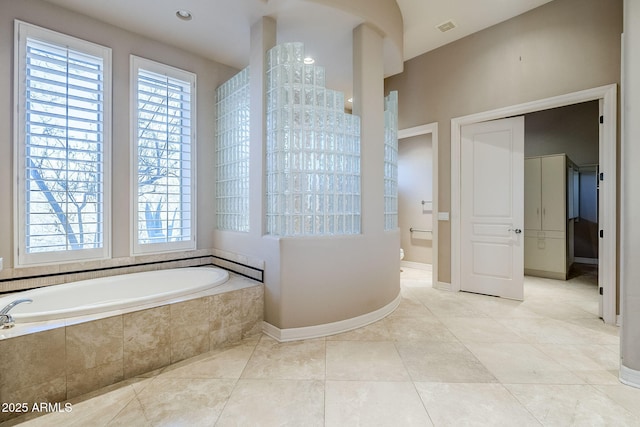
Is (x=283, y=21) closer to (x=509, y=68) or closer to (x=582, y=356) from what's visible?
(x=509, y=68)

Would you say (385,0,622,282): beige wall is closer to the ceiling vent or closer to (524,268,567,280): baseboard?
the ceiling vent

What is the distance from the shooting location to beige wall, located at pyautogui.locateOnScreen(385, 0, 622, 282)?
2725mm

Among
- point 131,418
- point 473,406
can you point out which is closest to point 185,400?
point 131,418

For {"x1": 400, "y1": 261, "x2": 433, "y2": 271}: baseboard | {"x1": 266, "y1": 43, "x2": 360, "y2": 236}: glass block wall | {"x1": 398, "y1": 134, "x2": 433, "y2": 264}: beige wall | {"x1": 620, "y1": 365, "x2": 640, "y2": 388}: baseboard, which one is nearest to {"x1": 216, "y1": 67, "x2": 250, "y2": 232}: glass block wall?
{"x1": 266, "y1": 43, "x2": 360, "y2": 236}: glass block wall

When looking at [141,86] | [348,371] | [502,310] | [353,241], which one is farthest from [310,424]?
[141,86]

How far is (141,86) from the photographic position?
2.86 m

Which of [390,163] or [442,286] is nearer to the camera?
[390,163]

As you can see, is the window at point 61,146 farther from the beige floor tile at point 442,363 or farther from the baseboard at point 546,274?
the baseboard at point 546,274

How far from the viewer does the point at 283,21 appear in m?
2.60

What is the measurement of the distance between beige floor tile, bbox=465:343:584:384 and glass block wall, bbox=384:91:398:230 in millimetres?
1344

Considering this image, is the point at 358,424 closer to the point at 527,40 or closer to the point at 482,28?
the point at 527,40

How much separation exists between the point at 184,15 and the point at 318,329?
2.97 meters

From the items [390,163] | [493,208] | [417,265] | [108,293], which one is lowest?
[417,265]

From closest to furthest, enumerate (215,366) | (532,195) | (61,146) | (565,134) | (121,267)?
1. (215,366)
2. (61,146)
3. (121,267)
4. (532,195)
5. (565,134)
